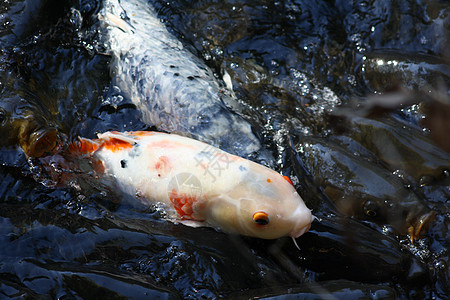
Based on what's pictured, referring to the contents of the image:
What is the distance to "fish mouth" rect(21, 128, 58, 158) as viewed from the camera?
3.56 metres

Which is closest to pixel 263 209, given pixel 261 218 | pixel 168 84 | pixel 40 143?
pixel 261 218

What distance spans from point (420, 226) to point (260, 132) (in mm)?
1578

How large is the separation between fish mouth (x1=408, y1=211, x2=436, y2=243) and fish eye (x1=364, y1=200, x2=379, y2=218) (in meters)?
0.30

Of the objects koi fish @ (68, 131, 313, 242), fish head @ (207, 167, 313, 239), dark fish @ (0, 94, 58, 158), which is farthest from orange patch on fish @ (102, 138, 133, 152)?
fish head @ (207, 167, 313, 239)

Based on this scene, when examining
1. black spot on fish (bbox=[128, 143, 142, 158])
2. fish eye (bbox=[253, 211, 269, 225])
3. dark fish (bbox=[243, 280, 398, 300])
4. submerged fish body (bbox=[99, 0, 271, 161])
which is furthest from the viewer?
submerged fish body (bbox=[99, 0, 271, 161])

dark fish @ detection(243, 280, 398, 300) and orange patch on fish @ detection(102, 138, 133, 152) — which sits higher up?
orange patch on fish @ detection(102, 138, 133, 152)

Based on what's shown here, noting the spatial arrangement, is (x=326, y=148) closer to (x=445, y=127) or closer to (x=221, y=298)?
(x=445, y=127)

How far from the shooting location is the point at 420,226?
3.53 m

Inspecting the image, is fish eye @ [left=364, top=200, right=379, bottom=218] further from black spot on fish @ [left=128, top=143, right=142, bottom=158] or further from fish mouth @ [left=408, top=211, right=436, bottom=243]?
black spot on fish @ [left=128, top=143, right=142, bottom=158]

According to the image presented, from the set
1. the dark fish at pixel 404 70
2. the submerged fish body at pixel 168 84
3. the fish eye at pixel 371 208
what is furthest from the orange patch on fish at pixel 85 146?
the dark fish at pixel 404 70

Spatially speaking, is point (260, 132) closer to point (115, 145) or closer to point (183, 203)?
point (183, 203)

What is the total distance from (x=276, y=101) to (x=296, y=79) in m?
0.42

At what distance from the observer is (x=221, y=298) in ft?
9.23

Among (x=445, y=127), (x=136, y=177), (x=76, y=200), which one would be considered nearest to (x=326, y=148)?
(x=445, y=127)
